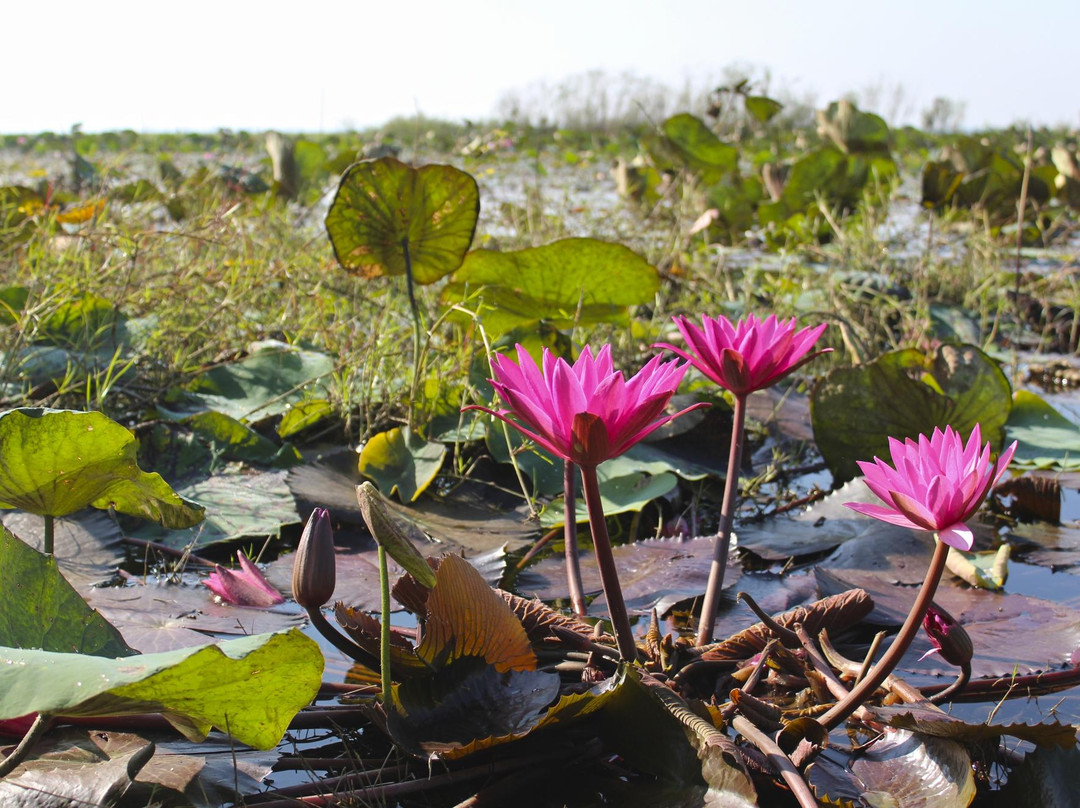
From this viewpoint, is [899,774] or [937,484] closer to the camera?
[937,484]

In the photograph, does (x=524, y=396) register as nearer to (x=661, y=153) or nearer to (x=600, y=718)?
(x=600, y=718)

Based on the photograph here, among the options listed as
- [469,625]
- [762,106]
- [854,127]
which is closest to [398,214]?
[469,625]

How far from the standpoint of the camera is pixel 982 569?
1470 mm

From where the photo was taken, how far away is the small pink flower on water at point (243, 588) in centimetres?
135

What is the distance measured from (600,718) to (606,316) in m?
1.26

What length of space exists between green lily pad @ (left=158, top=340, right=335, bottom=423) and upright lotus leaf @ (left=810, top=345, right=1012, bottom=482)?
108 cm

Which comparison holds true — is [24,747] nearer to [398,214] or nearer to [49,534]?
[49,534]

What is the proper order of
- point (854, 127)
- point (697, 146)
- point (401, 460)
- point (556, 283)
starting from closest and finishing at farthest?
point (401, 460) → point (556, 283) → point (697, 146) → point (854, 127)

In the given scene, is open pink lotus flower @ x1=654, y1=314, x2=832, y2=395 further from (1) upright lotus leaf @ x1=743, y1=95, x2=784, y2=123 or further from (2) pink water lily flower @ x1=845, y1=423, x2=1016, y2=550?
(1) upright lotus leaf @ x1=743, y1=95, x2=784, y2=123

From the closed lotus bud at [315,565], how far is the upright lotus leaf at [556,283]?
1009 mm

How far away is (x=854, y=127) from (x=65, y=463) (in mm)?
5727

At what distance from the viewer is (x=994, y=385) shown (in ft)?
5.90

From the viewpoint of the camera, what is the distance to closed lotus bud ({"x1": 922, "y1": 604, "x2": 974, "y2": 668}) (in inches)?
35.4

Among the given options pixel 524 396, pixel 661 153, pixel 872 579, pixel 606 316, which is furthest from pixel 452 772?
pixel 661 153
